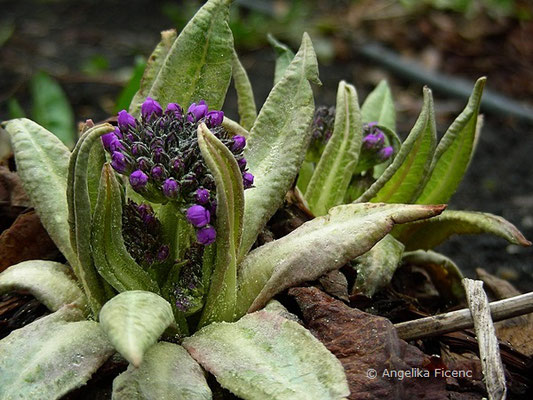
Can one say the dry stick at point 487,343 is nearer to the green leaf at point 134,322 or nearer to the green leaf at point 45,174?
the green leaf at point 134,322

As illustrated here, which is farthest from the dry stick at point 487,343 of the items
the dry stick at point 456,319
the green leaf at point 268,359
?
the green leaf at point 268,359

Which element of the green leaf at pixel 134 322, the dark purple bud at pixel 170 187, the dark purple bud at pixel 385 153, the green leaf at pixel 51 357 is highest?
the dark purple bud at pixel 170 187

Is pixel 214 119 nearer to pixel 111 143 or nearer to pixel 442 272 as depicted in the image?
pixel 111 143

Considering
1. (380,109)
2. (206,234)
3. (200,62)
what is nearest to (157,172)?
(206,234)

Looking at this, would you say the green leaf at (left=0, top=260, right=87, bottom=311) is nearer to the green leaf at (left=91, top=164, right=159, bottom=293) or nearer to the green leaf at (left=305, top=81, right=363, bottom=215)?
the green leaf at (left=91, top=164, right=159, bottom=293)

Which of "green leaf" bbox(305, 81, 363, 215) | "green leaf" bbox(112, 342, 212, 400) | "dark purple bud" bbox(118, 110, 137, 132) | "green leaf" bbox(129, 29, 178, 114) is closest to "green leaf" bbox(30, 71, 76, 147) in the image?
"green leaf" bbox(129, 29, 178, 114)
